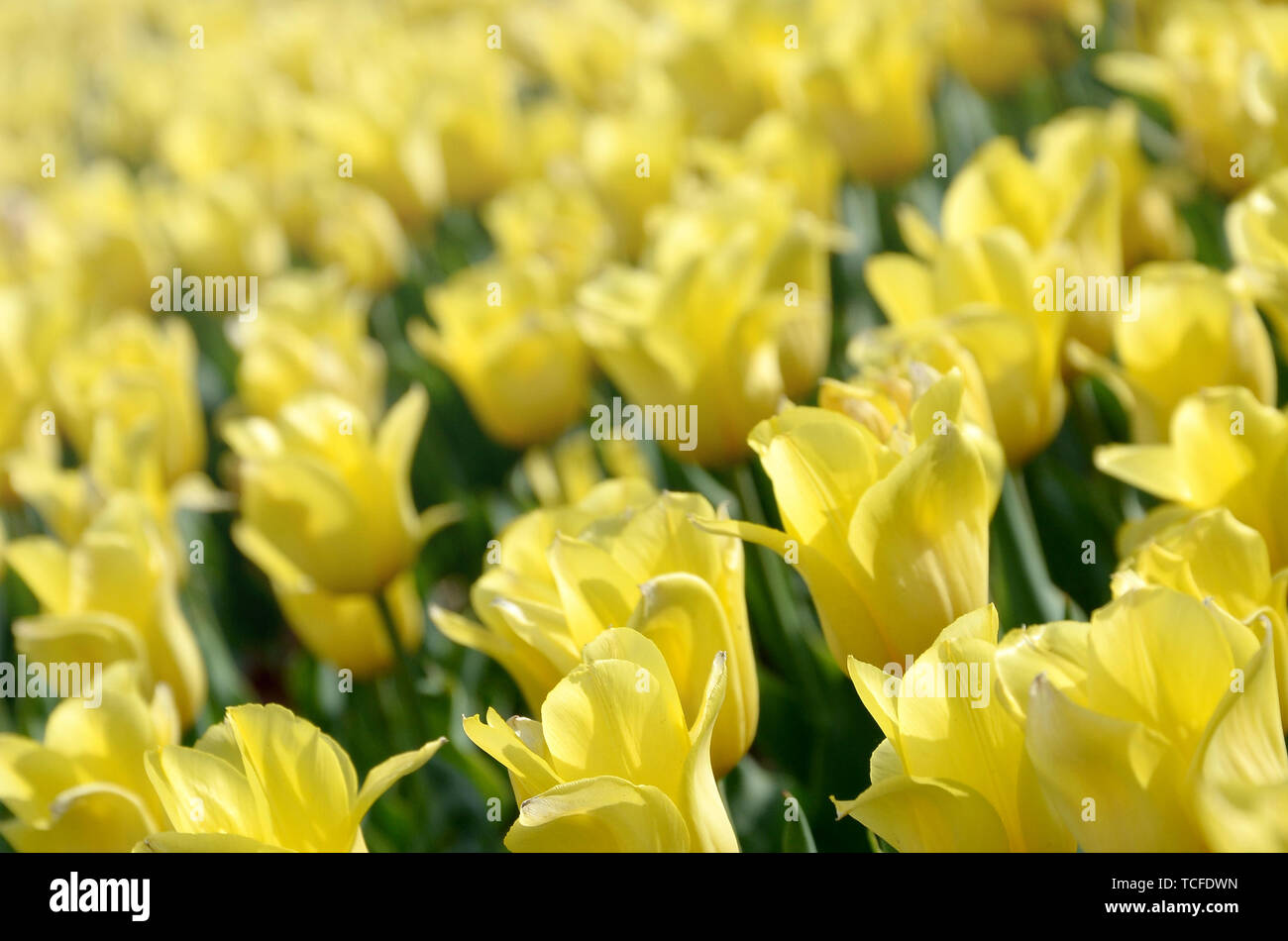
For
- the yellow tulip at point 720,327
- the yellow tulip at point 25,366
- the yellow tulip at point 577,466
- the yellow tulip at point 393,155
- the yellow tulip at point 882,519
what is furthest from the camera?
the yellow tulip at point 393,155

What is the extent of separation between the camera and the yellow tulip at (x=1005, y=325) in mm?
1164

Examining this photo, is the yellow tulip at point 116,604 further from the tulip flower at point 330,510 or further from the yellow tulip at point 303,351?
the yellow tulip at point 303,351

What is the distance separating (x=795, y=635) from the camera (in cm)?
138

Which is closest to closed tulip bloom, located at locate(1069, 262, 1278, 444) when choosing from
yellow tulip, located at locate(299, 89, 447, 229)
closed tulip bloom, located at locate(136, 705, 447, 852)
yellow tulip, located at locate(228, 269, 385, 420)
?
closed tulip bloom, located at locate(136, 705, 447, 852)

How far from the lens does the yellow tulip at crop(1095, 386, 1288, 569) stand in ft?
→ 3.06

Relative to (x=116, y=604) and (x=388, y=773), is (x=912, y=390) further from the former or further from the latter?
(x=116, y=604)

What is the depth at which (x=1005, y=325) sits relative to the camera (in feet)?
3.79

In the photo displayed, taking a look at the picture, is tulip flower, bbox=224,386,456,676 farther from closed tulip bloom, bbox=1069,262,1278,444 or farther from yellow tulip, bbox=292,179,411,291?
yellow tulip, bbox=292,179,411,291

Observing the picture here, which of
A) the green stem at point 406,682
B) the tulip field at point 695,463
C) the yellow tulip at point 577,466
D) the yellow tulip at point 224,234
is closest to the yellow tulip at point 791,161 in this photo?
the tulip field at point 695,463

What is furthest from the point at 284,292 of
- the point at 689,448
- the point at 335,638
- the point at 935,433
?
the point at 935,433

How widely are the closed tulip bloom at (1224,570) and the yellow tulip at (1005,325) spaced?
1.15ft

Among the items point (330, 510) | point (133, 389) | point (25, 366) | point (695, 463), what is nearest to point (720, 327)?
point (695, 463)
